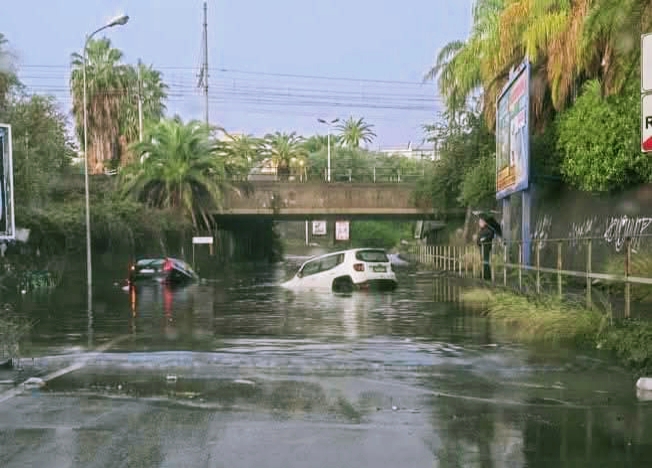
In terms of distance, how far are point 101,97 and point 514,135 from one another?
45.4 m

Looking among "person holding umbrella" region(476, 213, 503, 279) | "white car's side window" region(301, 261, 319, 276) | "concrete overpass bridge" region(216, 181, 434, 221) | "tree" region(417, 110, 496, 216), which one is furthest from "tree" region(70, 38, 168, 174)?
"person holding umbrella" region(476, 213, 503, 279)

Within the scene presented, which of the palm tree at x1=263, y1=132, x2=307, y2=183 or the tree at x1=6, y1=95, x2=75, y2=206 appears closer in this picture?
the tree at x1=6, y1=95, x2=75, y2=206

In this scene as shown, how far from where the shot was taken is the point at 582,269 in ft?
72.1

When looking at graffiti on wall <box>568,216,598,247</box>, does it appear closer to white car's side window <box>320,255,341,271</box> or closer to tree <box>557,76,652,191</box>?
tree <box>557,76,652,191</box>

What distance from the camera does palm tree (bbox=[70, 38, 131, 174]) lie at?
6212cm

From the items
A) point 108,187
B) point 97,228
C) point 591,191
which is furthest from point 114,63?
point 591,191

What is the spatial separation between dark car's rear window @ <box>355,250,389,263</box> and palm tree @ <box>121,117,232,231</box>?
876 inches

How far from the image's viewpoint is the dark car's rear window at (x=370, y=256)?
89.4ft

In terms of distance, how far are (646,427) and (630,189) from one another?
14720 millimetres

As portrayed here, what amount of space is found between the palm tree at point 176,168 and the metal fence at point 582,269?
66.7 feet

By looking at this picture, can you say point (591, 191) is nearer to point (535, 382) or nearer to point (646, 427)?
point (535, 382)

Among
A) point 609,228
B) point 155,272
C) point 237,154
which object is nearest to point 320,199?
point 237,154

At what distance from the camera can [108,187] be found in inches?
1918

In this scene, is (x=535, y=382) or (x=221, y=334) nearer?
(x=535, y=382)
